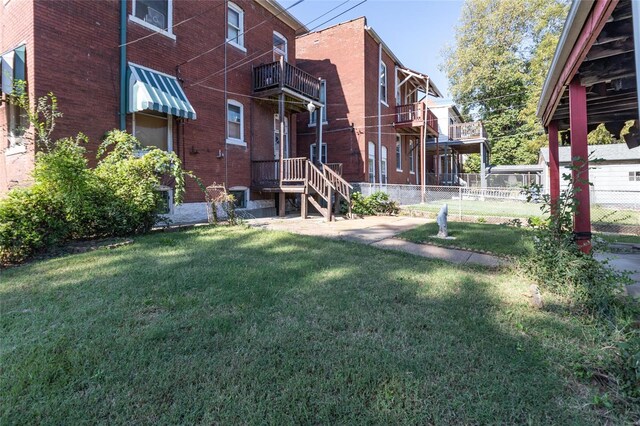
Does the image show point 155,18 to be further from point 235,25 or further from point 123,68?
point 235,25

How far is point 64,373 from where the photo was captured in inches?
85.9

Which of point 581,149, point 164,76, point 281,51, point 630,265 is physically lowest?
point 630,265

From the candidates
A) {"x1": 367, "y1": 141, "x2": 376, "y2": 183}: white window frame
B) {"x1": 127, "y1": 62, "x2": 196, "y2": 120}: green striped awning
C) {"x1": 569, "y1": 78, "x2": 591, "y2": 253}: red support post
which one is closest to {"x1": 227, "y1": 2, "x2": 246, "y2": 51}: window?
{"x1": 127, "y1": 62, "x2": 196, "y2": 120}: green striped awning

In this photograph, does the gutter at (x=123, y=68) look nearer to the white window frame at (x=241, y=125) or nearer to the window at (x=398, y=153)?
the white window frame at (x=241, y=125)

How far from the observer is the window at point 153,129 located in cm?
884

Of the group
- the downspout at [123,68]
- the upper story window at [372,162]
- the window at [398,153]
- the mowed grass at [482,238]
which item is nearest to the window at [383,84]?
the window at [398,153]

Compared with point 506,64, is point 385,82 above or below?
below

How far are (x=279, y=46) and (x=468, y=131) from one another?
15873mm

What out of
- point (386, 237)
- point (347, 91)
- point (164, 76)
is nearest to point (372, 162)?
point (347, 91)

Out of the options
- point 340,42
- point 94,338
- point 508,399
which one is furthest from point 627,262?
point 340,42

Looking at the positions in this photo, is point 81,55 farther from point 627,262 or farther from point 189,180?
point 627,262

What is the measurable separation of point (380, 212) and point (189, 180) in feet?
22.6

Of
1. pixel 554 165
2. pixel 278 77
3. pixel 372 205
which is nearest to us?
pixel 554 165

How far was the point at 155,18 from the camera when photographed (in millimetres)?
9172
